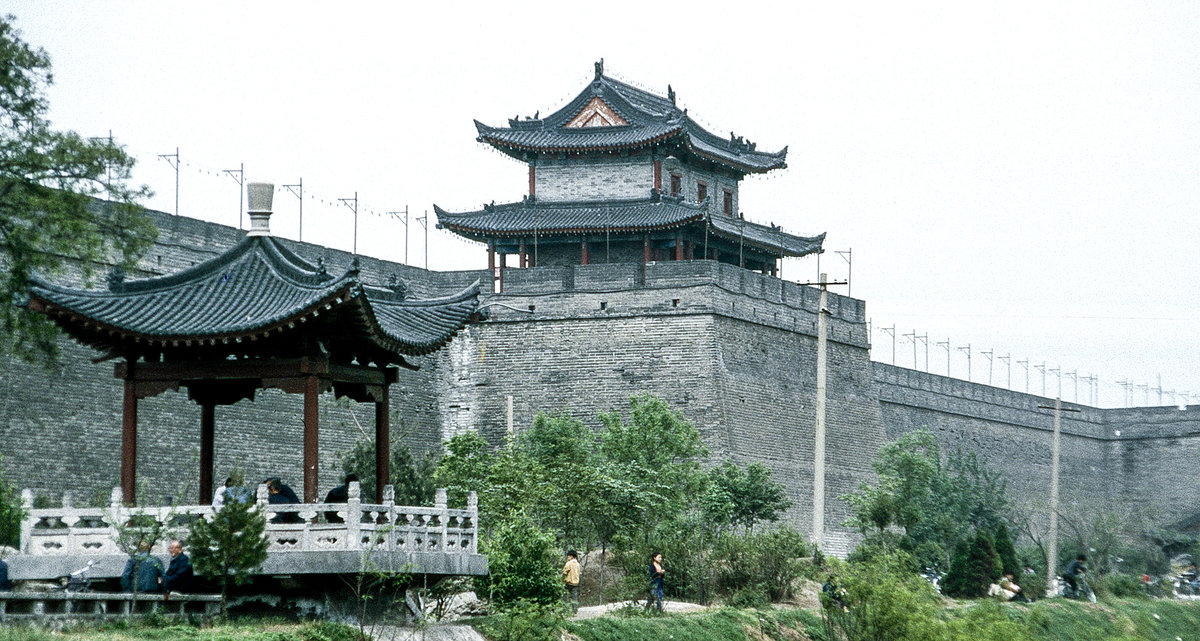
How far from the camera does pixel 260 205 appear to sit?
50.3ft

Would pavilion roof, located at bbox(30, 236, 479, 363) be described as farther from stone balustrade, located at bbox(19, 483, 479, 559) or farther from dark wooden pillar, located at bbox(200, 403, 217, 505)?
stone balustrade, located at bbox(19, 483, 479, 559)

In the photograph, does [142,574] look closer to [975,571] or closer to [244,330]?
[244,330]

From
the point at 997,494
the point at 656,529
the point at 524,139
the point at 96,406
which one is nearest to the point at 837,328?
the point at 997,494

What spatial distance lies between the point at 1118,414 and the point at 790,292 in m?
20.0

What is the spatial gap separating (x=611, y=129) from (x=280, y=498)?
67.9 feet

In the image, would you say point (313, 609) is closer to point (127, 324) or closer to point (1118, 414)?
point (127, 324)

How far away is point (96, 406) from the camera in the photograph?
25625 mm

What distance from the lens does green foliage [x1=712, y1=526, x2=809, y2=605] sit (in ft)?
70.9

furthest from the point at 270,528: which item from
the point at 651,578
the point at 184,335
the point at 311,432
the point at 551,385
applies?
the point at 551,385

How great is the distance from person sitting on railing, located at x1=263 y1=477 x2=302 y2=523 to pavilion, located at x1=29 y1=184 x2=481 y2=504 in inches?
10.9

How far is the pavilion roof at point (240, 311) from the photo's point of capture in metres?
14.3

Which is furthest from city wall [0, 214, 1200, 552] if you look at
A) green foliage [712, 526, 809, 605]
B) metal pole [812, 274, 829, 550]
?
green foliage [712, 526, 809, 605]

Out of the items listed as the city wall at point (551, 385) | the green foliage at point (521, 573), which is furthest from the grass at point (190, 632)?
the city wall at point (551, 385)

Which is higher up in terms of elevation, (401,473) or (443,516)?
(443,516)
